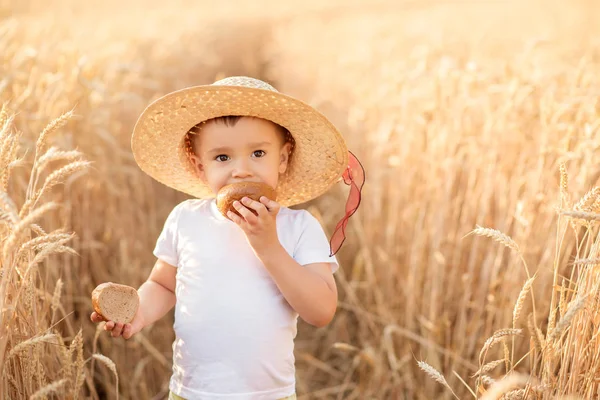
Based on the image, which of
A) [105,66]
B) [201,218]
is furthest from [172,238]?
[105,66]

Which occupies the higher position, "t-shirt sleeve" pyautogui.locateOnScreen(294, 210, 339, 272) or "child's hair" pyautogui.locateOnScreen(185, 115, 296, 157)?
"child's hair" pyautogui.locateOnScreen(185, 115, 296, 157)

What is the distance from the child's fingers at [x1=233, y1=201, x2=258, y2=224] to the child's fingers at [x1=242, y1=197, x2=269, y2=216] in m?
0.01

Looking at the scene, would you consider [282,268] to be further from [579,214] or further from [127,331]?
[579,214]

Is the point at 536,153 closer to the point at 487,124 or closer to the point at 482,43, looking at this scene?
the point at 487,124

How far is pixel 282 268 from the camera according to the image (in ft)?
5.04

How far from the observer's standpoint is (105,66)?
12.6 feet

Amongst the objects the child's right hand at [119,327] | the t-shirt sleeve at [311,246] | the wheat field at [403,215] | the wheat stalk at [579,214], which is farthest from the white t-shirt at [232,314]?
the wheat stalk at [579,214]

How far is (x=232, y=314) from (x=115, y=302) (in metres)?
0.28

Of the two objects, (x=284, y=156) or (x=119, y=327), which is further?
(x=284, y=156)

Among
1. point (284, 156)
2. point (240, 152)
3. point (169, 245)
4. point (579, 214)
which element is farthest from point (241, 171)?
point (579, 214)

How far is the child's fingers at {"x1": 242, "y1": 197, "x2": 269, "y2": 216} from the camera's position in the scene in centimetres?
149

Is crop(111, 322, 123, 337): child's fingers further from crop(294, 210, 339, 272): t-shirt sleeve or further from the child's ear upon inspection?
the child's ear

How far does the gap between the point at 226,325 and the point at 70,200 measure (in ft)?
5.49

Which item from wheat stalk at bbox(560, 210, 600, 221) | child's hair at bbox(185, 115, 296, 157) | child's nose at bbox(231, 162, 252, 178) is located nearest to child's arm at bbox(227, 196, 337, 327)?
child's nose at bbox(231, 162, 252, 178)
